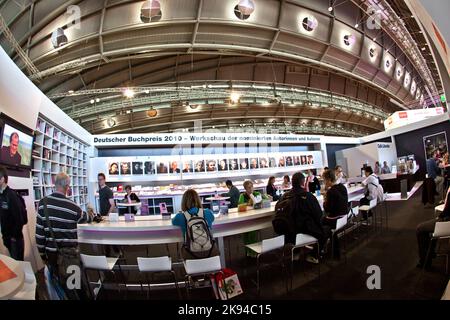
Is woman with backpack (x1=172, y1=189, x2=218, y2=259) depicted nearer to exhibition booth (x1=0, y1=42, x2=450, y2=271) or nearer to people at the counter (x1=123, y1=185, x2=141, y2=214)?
exhibition booth (x1=0, y1=42, x2=450, y2=271)

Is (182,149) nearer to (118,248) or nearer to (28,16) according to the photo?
(118,248)

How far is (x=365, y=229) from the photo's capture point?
288 cm

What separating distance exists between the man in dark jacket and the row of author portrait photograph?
46 centimetres

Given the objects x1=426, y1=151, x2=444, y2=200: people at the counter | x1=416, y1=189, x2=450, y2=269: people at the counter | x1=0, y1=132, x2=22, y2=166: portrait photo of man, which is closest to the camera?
x1=0, y1=132, x2=22, y2=166: portrait photo of man

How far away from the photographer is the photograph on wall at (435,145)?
85.7 inches

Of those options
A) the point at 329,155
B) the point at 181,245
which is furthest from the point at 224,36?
the point at 181,245

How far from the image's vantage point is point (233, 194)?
2.48 meters

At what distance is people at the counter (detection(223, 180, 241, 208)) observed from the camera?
243cm

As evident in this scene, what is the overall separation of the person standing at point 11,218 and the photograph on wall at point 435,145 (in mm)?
Answer: 3782

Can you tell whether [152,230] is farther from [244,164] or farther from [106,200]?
[244,164]

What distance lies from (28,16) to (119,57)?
65 cm

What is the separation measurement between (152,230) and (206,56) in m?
1.89

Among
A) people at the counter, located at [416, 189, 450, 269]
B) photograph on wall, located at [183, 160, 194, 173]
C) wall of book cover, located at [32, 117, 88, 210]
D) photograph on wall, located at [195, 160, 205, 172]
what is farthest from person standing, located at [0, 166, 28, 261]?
people at the counter, located at [416, 189, 450, 269]

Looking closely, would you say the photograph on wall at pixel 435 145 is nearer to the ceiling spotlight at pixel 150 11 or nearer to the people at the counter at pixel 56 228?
the ceiling spotlight at pixel 150 11
